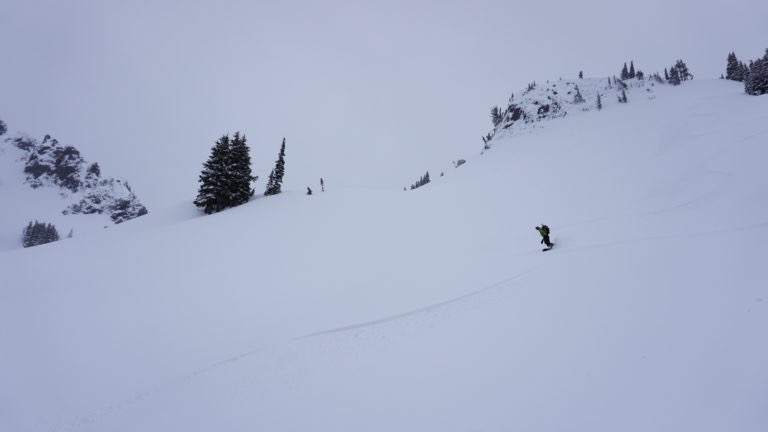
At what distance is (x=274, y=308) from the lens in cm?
1527

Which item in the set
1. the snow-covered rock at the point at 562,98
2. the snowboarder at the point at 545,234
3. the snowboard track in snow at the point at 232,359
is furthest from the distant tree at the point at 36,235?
the snow-covered rock at the point at 562,98

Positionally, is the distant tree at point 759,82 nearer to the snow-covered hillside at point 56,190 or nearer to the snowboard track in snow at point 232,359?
the snowboard track in snow at point 232,359

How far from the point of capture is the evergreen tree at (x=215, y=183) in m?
34.0

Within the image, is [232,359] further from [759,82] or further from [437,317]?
[759,82]

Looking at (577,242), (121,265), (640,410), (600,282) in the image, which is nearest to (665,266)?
(600,282)

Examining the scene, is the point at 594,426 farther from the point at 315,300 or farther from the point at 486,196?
the point at 486,196

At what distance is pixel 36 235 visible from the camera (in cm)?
8756

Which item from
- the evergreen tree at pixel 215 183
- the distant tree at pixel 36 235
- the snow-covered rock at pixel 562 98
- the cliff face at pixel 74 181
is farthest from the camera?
the cliff face at pixel 74 181

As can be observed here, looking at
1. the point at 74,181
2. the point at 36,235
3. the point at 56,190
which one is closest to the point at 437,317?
the point at 36,235

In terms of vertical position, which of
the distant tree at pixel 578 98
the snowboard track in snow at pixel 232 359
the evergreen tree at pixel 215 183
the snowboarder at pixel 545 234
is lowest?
the snowboard track in snow at pixel 232 359

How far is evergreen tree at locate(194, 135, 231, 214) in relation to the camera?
34.0 meters

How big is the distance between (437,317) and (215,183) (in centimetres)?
3181

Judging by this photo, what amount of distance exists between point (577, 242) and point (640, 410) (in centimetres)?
1011

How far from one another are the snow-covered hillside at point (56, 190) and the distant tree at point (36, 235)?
8809 mm
